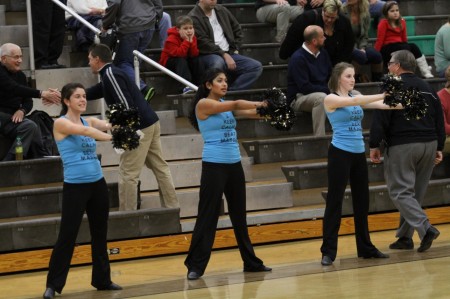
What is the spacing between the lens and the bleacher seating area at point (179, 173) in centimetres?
993

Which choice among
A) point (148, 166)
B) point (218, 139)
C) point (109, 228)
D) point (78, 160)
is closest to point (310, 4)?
point (148, 166)

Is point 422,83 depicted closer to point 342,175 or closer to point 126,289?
point 342,175

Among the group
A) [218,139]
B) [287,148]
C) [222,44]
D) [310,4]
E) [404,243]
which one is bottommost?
[404,243]

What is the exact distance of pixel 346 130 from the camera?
8.84 meters

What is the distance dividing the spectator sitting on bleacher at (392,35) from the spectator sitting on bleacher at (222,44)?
172 centimetres

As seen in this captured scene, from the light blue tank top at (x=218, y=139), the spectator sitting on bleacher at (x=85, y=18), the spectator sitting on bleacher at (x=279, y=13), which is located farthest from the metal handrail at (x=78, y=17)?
the light blue tank top at (x=218, y=139)

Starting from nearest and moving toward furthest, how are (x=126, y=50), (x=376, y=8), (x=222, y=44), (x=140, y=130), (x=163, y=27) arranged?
1. (x=140, y=130)
2. (x=126, y=50)
3. (x=222, y=44)
4. (x=163, y=27)
5. (x=376, y=8)

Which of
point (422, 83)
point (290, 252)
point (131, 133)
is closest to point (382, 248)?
point (290, 252)

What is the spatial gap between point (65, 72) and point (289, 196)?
2.67m

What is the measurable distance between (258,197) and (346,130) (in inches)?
86.6

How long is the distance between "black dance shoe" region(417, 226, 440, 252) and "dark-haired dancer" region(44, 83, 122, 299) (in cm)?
257

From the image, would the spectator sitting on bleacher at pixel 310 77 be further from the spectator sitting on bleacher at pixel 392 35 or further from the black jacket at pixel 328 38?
the spectator sitting on bleacher at pixel 392 35

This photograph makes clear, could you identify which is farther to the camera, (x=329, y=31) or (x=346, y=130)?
(x=329, y=31)

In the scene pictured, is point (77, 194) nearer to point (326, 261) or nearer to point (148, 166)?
point (326, 261)
